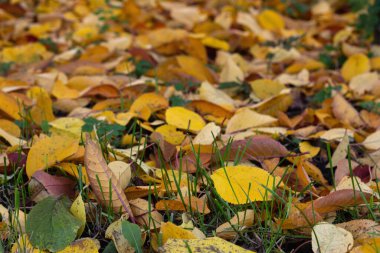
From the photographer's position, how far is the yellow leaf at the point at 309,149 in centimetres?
156

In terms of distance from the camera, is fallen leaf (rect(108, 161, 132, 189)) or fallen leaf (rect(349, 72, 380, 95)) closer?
fallen leaf (rect(108, 161, 132, 189))

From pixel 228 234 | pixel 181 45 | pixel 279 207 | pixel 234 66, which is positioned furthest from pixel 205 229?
pixel 181 45

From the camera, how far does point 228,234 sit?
1147 mm

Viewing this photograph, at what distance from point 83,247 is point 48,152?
339mm

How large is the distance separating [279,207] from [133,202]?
31 centimetres

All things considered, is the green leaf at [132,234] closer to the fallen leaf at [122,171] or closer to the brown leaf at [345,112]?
the fallen leaf at [122,171]

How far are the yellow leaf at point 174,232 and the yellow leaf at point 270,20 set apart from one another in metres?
2.15

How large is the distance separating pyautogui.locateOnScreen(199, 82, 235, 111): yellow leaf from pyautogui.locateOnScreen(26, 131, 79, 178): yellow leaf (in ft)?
2.02

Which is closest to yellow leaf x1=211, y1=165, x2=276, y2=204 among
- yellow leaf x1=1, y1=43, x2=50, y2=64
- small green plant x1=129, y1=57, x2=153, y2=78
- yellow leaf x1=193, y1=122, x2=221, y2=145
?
yellow leaf x1=193, y1=122, x2=221, y2=145

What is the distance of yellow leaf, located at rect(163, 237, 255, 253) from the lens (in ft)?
3.34

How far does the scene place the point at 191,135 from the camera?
1.67 m

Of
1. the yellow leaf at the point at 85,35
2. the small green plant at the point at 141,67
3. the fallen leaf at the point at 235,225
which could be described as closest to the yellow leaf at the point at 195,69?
the small green plant at the point at 141,67

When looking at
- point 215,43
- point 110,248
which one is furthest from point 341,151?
point 215,43

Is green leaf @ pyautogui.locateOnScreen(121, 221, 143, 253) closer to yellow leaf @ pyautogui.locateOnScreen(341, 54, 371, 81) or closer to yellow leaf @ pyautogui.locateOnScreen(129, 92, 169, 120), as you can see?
yellow leaf @ pyautogui.locateOnScreen(129, 92, 169, 120)
